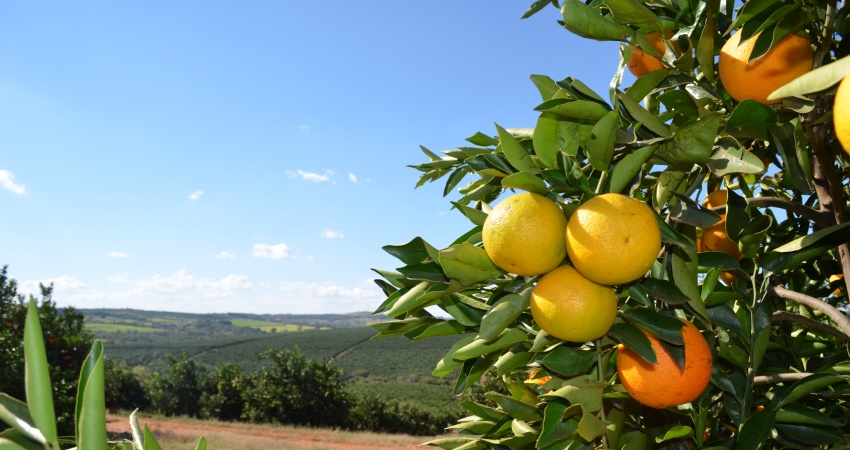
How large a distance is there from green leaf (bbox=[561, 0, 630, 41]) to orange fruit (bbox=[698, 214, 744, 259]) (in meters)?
0.60

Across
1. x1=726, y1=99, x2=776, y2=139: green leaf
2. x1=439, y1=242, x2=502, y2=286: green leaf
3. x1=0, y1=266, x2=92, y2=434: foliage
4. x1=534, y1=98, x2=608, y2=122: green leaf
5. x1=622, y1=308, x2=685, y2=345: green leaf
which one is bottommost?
x1=0, y1=266, x2=92, y2=434: foliage

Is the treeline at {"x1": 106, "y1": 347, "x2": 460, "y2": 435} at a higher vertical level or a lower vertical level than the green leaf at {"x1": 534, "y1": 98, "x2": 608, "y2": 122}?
lower

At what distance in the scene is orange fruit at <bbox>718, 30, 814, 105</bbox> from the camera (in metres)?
0.94

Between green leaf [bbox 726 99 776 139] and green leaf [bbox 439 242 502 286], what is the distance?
0.44 metres

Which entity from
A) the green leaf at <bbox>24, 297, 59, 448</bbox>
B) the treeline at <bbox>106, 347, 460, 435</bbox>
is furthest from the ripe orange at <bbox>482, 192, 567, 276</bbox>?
the treeline at <bbox>106, 347, 460, 435</bbox>

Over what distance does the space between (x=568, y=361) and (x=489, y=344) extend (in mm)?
140

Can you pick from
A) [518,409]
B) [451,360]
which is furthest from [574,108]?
[518,409]

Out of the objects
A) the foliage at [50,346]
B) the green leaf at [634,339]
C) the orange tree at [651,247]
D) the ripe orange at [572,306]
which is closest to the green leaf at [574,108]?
the orange tree at [651,247]

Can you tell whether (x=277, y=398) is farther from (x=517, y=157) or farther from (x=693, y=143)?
(x=693, y=143)

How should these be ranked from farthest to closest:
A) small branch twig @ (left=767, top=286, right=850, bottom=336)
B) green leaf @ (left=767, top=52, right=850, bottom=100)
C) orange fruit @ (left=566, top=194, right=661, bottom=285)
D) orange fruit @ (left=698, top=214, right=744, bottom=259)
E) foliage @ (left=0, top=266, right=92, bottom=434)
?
foliage @ (left=0, top=266, right=92, bottom=434) < orange fruit @ (left=698, top=214, right=744, bottom=259) < small branch twig @ (left=767, top=286, right=850, bottom=336) < orange fruit @ (left=566, top=194, right=661, bottom=285) < green leaf @ (left=767, top=52, right=850, bottom=100)

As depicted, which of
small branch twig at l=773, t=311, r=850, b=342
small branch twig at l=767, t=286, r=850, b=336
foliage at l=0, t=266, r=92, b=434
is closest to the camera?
small branch twig at l=767, t=286, r=850, b=336

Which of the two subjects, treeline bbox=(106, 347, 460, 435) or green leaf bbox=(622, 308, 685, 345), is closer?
green leaf bbox=(622, 308, 685, 345)

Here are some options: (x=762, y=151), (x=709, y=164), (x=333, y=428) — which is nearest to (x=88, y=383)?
(x=709, y=164)

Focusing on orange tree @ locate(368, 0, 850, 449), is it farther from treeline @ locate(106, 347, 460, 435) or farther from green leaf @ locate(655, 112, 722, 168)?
treeline @ locate(106, 347, 460, 435)
